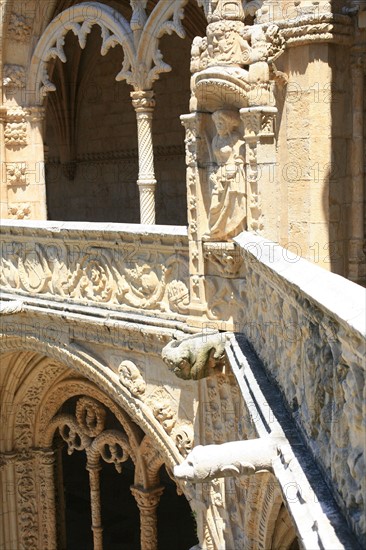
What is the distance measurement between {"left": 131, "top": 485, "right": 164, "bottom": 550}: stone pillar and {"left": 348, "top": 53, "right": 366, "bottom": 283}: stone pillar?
11.6 feet

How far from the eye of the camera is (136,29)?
7.63 metres

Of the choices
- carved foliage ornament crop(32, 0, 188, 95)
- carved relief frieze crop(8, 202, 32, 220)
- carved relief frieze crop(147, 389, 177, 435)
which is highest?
carved foliage ornament crop(32, 0, 188, 95)

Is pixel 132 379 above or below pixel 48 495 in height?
above

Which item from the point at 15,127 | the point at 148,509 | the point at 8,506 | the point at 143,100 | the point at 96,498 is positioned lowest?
the point at 8,506

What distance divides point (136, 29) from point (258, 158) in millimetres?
2753

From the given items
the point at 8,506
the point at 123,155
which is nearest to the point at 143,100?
the point at 8,506

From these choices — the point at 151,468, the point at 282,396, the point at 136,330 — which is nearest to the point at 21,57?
the point at 136,330

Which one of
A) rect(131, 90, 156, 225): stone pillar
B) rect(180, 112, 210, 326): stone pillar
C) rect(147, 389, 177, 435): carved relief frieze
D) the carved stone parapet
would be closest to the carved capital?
rect(131, 90, 156, 225): stone pillar

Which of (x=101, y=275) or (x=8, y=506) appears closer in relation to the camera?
(x=101, y=275)

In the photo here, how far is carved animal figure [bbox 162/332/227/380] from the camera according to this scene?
5.57m

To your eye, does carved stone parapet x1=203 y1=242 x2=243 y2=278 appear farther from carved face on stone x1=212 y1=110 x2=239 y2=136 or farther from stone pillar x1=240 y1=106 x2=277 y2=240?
carved face on stone x1=212 y1=110 x2=239 y2=136

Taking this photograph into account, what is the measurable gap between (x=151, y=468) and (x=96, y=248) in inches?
107

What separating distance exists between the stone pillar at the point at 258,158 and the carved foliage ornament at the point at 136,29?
82.6 inches

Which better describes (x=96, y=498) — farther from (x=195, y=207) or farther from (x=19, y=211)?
(x=195, y=207)
